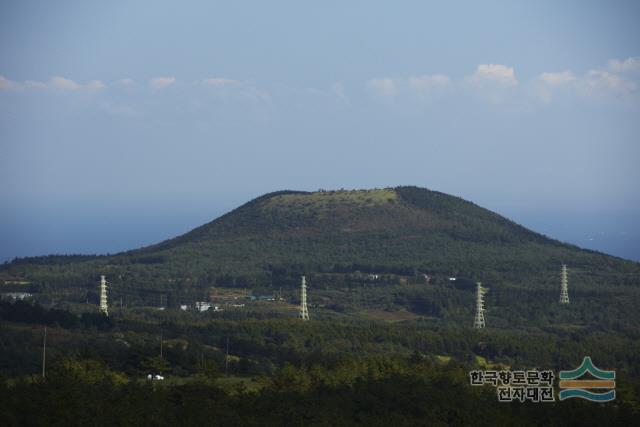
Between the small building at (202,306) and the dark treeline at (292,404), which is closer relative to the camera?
the dark treeline at (292,404)

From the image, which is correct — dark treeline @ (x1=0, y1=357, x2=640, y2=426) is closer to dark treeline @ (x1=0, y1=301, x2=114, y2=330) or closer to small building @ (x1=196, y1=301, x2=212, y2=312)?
dark treeline @ (x1=0, y1=301, x2=114, y2=330)

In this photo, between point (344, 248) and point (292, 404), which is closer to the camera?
point (292, 404)

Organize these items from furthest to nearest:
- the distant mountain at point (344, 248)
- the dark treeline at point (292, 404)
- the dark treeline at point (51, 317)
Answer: the distant mountain at point (344, 248) → the dark treeline at point (51, 317) → the dark treeline at point (292, 404)

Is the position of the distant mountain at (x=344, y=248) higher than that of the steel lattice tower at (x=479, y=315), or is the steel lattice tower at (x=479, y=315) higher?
the distant mountain at (x=344, y=248)

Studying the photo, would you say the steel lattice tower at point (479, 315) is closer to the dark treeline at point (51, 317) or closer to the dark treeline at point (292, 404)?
the dark treeline at point (51, 317)

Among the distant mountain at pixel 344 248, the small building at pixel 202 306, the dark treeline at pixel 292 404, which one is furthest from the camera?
the distant mountain at pixel 344 248

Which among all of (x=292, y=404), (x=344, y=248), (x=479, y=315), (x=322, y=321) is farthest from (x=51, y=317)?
(x=344, y=248)

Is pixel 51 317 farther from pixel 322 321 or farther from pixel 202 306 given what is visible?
pixel 202 306

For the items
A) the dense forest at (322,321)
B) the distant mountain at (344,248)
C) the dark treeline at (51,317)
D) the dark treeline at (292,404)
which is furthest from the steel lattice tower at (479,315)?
the dark treeline at (292,404)

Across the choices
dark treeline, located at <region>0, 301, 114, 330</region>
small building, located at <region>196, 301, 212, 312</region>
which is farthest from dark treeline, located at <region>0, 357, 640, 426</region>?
small building, located at <region>196, 301, 212, 312</region>
